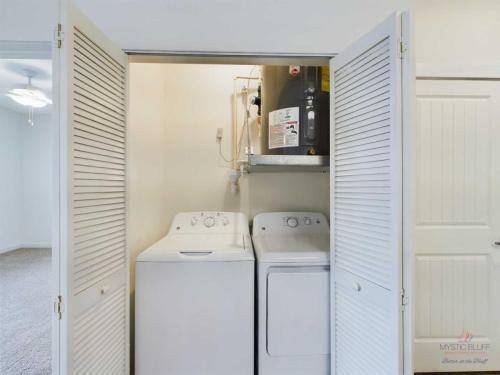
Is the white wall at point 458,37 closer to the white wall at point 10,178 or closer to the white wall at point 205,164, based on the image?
the white wall at point 205,164

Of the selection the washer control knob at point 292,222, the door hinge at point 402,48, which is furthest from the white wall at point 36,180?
the door hinge at point 402,48

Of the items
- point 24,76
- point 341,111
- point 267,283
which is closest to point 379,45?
point 341,111

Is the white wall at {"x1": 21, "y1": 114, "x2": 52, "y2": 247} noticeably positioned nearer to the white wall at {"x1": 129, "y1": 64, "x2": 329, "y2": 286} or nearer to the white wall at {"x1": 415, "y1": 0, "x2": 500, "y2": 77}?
the white wall at {"x1": 129, "y1": 64, "x2": 329, "y2": 286}

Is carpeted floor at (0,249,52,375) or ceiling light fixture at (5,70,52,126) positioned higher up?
ceiling light fixture at (5,70,52,126)

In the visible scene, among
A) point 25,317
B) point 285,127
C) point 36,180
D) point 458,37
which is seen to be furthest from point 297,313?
point 36,180

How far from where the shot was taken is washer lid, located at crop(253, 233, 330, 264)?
157 centimetres

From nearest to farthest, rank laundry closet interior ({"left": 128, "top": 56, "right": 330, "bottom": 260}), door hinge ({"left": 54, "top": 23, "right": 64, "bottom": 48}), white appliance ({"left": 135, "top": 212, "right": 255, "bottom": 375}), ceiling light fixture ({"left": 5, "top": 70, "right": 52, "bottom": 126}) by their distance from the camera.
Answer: door hinge ({"left": 54, "top": 23, "right": 64, "bottom": 48}) < white appliance ({"left": 135, "top": 212, "right": 255, "bottom": 375}) < laundry closet interior ({"left": 128, "top": 56, "right": 330, "bottom": 260}) < ceiling light fixture ({"left": 5, "top": 70, "right": 52, "bottom": 126})

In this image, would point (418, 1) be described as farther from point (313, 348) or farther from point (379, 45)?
point (313, 348)

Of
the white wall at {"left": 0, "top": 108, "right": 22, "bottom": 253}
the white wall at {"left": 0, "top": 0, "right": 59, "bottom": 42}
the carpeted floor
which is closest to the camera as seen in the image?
the white wall at {"left": 0, "top": 0, "right": 59, "bottom": 42}

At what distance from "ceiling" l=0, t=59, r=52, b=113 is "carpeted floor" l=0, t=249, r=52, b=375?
2.56m

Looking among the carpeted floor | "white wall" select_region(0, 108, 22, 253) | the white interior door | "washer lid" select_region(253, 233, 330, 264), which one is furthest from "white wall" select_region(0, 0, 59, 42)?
"white wall" select_region(0, 108, 22, 253)

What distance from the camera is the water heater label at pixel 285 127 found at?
176cm

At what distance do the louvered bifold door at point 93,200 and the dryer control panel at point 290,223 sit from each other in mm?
1100

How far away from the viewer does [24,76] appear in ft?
11.4
